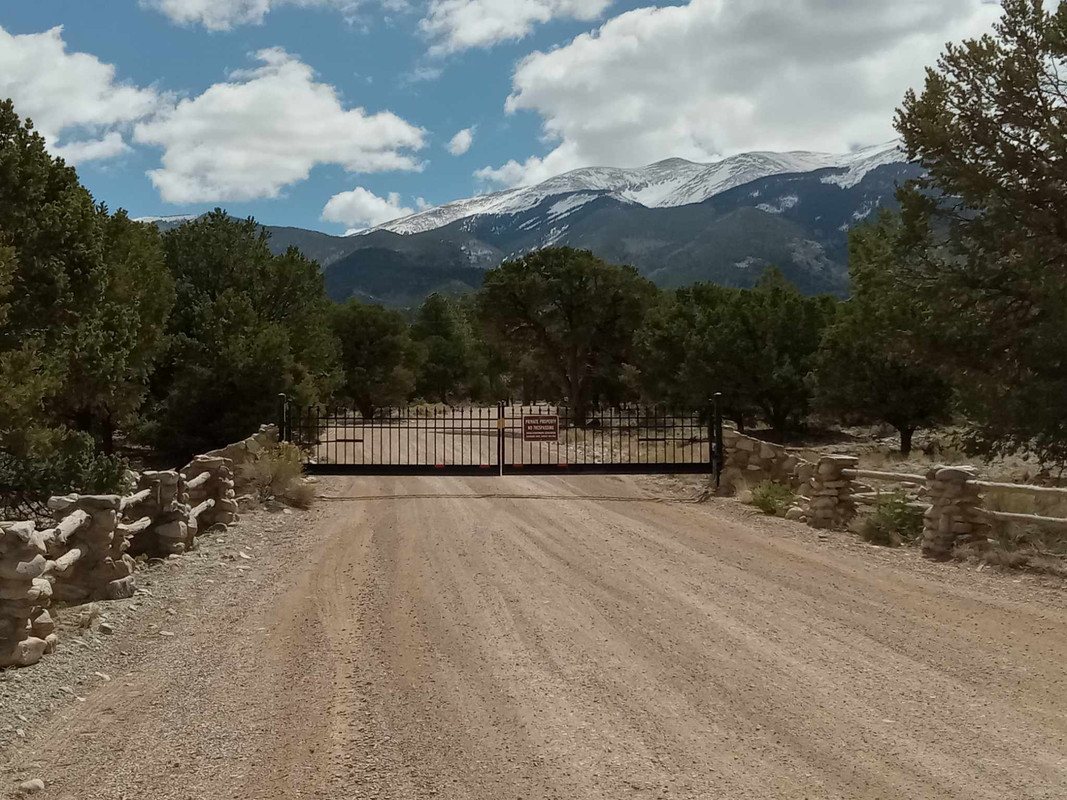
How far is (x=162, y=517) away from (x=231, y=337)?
20.6 meters

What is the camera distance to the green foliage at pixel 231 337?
29.2m

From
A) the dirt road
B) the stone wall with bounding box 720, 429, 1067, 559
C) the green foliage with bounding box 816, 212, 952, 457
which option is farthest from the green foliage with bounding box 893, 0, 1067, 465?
the green foliage with bounding box 816, 212, 952, 457

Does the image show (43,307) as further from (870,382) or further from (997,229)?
(870,382)

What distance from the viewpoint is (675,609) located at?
775cm

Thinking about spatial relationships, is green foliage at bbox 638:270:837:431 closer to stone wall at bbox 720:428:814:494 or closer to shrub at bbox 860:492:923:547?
stone wall at bbox 720:428:814:494

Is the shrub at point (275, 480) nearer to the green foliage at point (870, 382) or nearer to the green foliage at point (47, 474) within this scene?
the green foliage at point (47, 474)

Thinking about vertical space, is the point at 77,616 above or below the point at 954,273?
below

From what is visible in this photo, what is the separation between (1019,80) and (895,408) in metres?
13.1

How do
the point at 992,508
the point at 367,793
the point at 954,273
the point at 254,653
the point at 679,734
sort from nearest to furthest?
the point at 367,793 → the point at 679,734 → the point at 254,653 → the point at 992,508 → the point at 954,273

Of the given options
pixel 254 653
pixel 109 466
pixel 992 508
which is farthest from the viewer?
pixel 109 466

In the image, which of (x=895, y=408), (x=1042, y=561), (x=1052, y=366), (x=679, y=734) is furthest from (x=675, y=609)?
(x=895, y=408)

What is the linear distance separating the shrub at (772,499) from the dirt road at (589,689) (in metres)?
4.23

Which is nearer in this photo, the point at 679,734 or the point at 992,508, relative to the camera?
the point at 679,734

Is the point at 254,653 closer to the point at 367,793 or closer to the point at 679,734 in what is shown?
the point at 367,793
